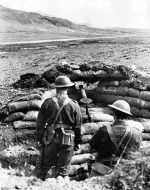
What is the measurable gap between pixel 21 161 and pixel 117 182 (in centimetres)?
221

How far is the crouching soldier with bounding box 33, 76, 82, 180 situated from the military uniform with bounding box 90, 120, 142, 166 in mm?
443

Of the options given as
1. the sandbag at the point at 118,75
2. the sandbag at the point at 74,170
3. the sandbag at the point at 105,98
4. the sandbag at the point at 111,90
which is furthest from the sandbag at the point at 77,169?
the sandbag at the point at 118,75

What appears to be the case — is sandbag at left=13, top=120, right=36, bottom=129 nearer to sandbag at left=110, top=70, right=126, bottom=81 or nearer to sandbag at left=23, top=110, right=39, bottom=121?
sandbag at left=23, top=110, right=39, bottom=121

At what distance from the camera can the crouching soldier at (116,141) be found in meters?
3.75

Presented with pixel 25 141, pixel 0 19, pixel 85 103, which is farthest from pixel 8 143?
pixel 0 19

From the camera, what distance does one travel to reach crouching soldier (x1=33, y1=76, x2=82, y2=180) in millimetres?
4156

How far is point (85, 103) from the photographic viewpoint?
679 centimetres

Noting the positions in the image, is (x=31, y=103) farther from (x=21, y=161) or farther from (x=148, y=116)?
(x=148, y=116)

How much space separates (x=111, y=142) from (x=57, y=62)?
31.3 ft

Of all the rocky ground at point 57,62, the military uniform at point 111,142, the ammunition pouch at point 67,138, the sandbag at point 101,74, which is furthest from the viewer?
the sandbag at point 101,74

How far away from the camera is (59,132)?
4.20 m

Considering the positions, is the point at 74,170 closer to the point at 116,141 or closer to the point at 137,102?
the point at 116,141

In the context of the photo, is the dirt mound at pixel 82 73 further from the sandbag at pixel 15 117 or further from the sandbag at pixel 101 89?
the sandbag at pixel 15 117

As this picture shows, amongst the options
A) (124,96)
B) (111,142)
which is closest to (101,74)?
(124,96)
